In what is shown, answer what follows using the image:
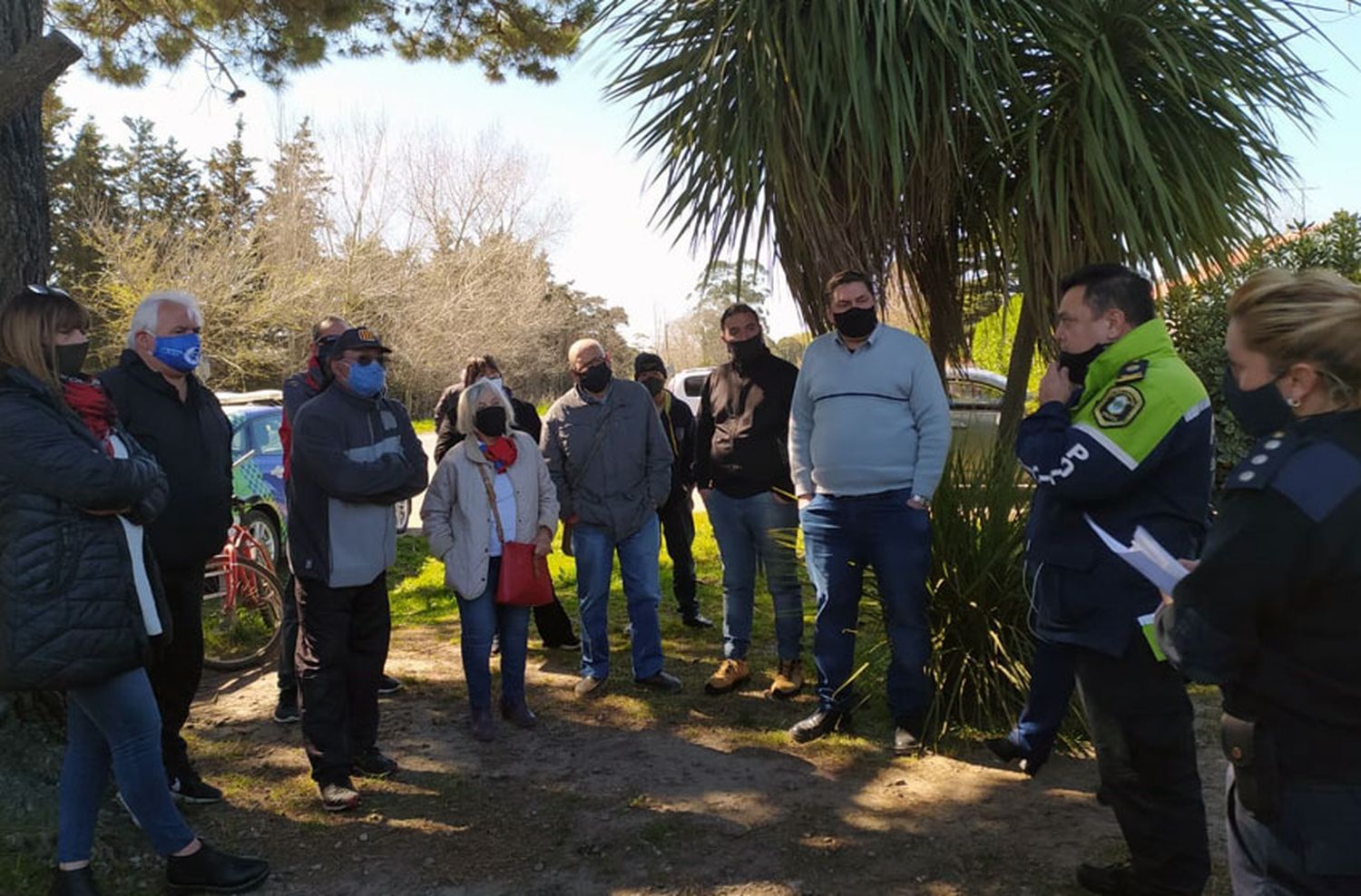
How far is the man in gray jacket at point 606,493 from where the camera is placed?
5.05m

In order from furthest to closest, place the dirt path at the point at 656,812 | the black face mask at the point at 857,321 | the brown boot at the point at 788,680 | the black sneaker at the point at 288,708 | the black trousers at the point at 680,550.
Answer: the black trousers at the point at 680,550, the brown boot at the point at 788,680, the black sneaker at the point at 288,708, the black face mask at the point at 857,321, the dirt path at the point at 656,812

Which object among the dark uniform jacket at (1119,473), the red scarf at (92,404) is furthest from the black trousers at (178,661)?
the dark uniform jacket at (1119,473)

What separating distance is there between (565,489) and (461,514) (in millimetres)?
767

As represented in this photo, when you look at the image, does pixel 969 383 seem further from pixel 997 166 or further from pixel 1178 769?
pixel 1178 769

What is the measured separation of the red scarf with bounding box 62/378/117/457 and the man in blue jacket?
2.51ft

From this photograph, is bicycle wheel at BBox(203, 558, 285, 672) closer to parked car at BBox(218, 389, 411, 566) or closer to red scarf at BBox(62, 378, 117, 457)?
parked car at BBox(218, 389, 411, 566)

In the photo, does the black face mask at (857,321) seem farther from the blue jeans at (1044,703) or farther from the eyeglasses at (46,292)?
the eyeglasses at (46,292)

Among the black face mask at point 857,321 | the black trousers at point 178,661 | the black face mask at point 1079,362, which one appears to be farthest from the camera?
the black face mask at point 857,321

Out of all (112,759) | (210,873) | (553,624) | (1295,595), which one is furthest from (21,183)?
(1295,595)

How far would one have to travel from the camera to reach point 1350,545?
5.14 feet

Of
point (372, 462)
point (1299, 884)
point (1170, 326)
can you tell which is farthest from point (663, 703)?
point (1170, 326)

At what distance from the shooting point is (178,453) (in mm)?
3662

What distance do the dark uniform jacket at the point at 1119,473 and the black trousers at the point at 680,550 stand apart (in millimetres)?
3704

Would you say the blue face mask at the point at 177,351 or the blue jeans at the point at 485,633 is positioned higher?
the blue face mask at the point at 177,351
